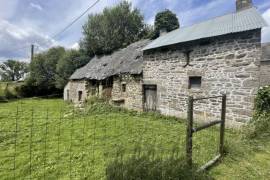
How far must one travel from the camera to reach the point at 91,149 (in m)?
4.71

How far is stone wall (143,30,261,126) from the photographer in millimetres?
6168

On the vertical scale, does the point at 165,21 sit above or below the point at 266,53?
above

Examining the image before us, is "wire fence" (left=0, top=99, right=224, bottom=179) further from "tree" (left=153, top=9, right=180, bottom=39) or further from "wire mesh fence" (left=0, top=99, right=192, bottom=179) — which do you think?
"tree" (left=153, top=9, right=180, bottom=39)

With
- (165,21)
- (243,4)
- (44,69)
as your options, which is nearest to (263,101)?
(243,4)

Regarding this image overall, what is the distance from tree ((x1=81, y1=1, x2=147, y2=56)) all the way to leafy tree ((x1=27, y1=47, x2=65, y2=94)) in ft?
16.2

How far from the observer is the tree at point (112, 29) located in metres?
21.4

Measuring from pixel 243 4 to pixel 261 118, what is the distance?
5.34 m

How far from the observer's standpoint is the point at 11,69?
49438 millimetres

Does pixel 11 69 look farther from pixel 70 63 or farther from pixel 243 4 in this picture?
pixel 243 4

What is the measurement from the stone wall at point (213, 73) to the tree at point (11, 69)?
4896cm

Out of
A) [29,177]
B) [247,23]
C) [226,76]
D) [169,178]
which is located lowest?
[29,177]

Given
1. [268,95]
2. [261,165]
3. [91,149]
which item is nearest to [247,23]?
[268,95]

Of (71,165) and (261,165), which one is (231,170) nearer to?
(261,165)

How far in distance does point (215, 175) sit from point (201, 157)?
2.39ft
